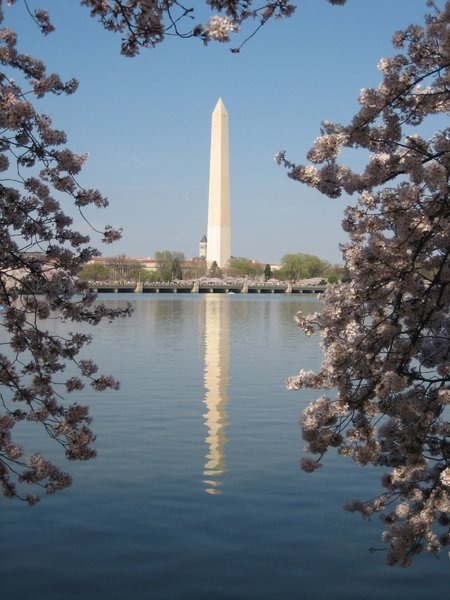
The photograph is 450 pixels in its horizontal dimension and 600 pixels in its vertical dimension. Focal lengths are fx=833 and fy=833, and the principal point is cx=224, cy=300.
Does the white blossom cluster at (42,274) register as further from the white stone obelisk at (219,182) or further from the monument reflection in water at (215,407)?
the white stone obelisk at (219,182)

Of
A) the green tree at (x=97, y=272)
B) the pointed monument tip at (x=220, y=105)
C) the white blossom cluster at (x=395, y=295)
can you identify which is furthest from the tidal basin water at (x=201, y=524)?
the green tree at (x=97, y=272)

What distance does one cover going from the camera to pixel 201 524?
9.59 metres

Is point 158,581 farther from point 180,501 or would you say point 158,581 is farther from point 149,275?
point 149,275

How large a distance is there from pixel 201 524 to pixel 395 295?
4665 millimetres

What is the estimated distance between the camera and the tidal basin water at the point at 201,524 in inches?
310

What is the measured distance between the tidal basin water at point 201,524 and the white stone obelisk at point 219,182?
92186mm

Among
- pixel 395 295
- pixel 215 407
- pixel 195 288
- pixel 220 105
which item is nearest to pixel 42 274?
pixel 395 295

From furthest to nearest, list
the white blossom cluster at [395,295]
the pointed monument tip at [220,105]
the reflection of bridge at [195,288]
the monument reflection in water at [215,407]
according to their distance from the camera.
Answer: the reflection of bridge at [195,288]
the pointed monument tip at [220,105]
the monument reflection in water at [215,407]
the white blossom cluster at [395,295]

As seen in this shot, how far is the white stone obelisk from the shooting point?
10706cm

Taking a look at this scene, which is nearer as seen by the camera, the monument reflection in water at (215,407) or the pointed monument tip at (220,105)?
the monument reflection in water at (215,407)

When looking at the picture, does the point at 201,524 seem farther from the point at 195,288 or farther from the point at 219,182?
the point at 195,288

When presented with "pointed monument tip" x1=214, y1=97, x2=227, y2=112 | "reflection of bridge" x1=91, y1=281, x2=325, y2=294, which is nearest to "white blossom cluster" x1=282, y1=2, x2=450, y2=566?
"pointed monument tip" x1=214, y1=97, x2=227, y2=112

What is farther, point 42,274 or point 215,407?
point 215,407

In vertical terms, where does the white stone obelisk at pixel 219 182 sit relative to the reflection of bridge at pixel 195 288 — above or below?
above
